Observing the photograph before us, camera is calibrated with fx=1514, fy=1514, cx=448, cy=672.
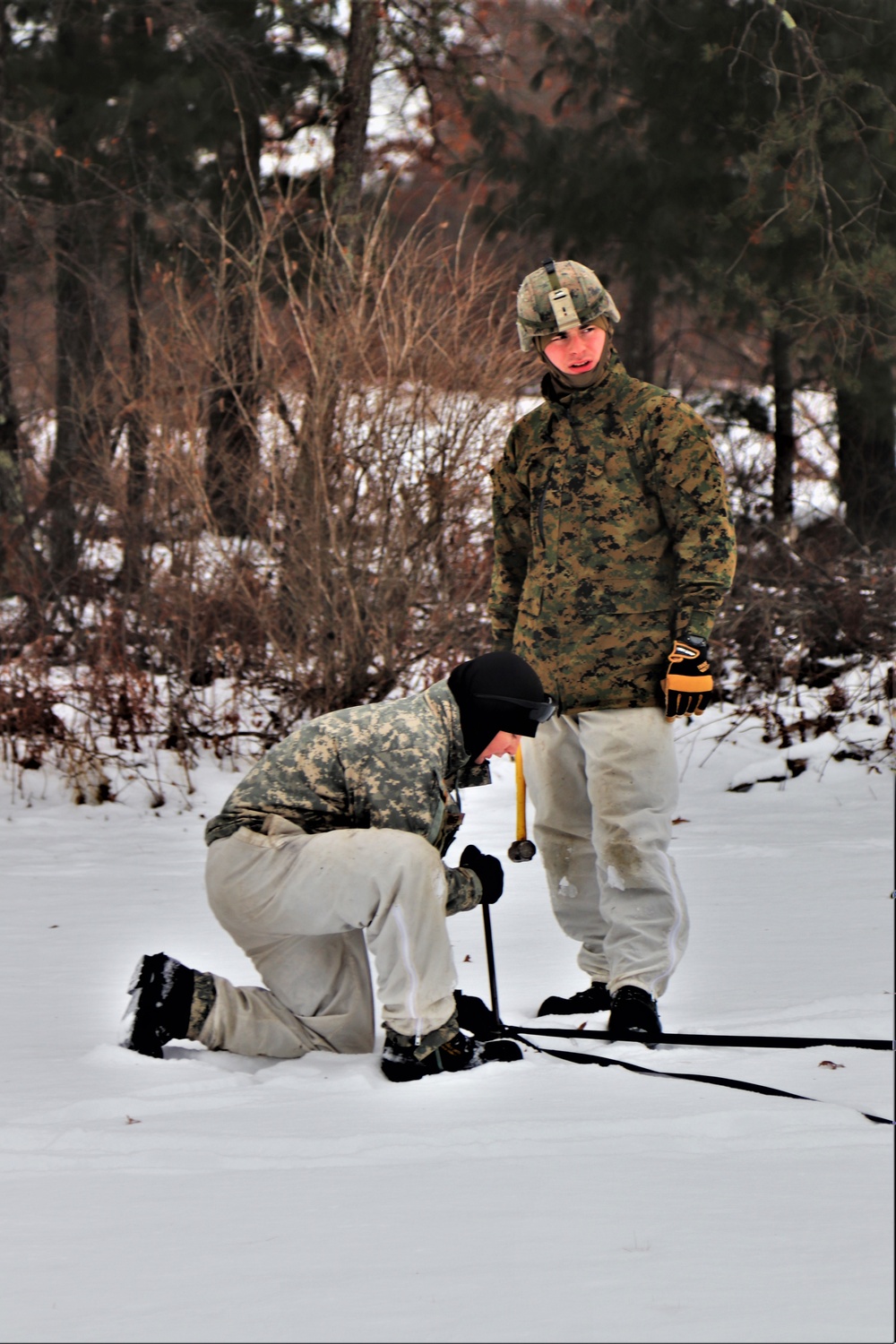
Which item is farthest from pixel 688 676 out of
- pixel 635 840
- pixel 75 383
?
pixel 75 383

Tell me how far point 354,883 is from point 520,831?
755mm

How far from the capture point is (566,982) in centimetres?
454

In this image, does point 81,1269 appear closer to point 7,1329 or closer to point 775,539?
point 7,1329

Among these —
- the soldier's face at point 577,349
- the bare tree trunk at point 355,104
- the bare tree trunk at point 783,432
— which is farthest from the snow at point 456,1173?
the bare tree trunk at point 355,104

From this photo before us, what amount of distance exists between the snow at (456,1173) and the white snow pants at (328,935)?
0.09 meters

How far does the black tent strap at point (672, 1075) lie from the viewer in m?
3.19

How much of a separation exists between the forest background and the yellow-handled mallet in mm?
3965

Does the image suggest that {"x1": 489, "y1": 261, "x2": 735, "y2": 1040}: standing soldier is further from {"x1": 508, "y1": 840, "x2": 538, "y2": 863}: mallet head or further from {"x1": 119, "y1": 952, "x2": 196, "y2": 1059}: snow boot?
{"x1": 119, "y1": 952, "x2": 196, "y2": 1059}: snow boot

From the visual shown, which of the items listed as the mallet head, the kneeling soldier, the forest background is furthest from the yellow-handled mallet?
the forest background

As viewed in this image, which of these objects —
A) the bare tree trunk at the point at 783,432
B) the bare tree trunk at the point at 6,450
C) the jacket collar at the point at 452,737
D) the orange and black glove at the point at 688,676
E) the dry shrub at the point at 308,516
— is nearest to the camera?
the jacket collar at the point at 452,737

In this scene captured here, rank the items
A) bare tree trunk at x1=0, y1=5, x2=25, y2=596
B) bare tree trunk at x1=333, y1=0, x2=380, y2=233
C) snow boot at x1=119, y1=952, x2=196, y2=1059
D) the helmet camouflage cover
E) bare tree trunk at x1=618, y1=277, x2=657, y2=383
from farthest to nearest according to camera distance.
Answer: bare tree trunk at x1=618, y1=277, x2=657, y2=383
bare tree trunk at x1=333, y1=0, x2=380, y2=233
bare tree trunk at x1=0, y1=5, x2=25, y2=596
the helmet camouflage cover
snow boot at x1=119, y1=952, x2=196, y2=1059

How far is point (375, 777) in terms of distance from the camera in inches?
135

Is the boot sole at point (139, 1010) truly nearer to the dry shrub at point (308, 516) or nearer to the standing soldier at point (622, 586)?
the standing soldier at point (622, 586)

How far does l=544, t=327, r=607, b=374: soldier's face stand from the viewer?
3848 millimetres
